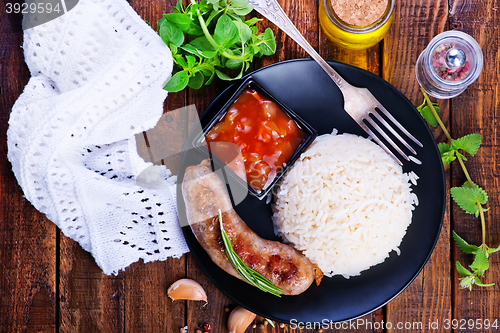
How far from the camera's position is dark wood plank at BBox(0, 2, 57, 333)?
6.75 feet

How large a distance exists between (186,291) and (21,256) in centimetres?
102

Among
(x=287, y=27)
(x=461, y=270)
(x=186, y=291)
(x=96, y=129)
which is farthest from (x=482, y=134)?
(x=96, y=129)

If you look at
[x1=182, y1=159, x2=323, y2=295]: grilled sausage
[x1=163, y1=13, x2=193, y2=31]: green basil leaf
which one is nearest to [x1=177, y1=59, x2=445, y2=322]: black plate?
[x1=182, y1=159, x2=323, y2=295]: grilled sausage

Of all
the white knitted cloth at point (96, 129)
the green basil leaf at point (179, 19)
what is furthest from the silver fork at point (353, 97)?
the white knitted cloth at point (96, 129)

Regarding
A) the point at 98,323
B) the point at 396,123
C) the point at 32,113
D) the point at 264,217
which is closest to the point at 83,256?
the point at 98,323

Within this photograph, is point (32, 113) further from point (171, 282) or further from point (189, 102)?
point (171, 282)

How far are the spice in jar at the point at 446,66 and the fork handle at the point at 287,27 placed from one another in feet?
A: 1.68

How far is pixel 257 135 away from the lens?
163cm

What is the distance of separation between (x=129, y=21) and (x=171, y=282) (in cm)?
150

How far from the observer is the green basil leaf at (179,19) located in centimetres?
164

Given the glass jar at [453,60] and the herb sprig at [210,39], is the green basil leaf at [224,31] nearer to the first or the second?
the herb sprig at [210,39]

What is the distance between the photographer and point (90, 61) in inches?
74.5

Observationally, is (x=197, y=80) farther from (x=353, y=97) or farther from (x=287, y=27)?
(x=353, y=97)

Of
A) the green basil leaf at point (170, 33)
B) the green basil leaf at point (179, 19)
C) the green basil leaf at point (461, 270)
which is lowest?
the green basil leaf at point (461, 270)
